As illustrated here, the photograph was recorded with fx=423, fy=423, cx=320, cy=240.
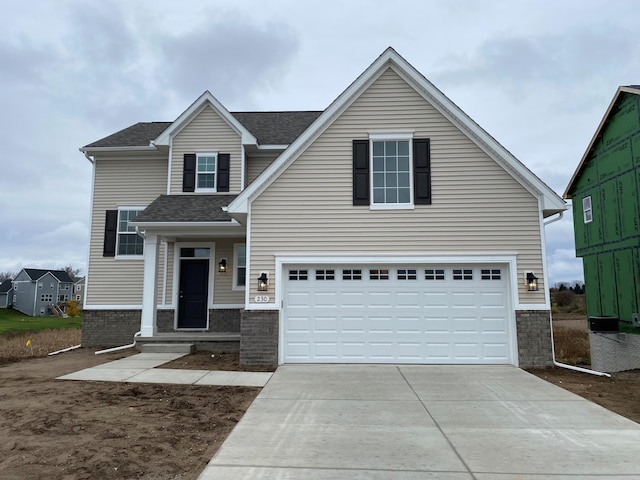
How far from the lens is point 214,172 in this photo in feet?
43.3


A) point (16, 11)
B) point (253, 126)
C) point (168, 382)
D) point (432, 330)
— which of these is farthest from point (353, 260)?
point (16, 11)

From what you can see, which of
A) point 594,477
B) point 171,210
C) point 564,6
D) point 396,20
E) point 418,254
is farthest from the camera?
point 396,20

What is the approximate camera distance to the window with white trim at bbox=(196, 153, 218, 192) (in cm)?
1320

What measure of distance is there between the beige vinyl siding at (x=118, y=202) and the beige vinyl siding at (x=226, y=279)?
265cm

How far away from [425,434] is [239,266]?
891 centimetres

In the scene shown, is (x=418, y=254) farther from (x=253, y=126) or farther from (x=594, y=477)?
(x=253, y=126)

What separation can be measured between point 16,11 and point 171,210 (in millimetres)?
7734

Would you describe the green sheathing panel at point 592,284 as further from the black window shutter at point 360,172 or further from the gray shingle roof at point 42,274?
the gray shingle roof at point 42,274

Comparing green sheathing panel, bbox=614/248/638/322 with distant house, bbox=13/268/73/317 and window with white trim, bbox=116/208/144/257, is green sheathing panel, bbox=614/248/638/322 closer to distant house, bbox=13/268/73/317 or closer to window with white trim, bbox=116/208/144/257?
window with white trim, bbox=116/208/144/257

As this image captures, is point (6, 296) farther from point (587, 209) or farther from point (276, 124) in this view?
point (587, 209)

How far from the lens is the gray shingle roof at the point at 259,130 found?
1388 centimetres

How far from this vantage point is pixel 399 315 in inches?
372

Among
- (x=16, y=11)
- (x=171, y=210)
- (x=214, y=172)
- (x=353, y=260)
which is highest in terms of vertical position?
(x=16, y=11)

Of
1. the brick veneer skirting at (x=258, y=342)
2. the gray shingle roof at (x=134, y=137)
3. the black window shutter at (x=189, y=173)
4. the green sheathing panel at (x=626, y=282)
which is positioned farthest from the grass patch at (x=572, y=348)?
the gray shingle roof at (x=134, y=137)
